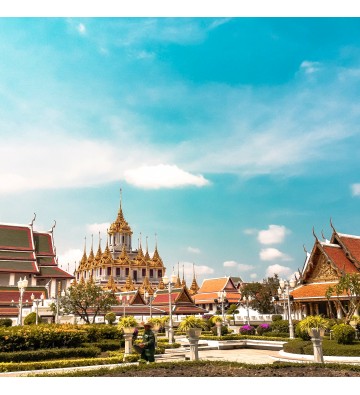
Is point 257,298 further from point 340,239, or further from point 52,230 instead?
point 52,230

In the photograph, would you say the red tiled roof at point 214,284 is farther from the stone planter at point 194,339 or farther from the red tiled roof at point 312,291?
the stone planter at point 194,339

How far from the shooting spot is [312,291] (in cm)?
2800

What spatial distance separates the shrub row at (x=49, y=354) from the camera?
13.6 meters

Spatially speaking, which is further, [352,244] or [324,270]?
[352,244]

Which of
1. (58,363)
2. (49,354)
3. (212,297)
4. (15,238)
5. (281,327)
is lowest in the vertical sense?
(281,327)

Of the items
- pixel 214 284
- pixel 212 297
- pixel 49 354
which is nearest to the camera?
pixel 49 354

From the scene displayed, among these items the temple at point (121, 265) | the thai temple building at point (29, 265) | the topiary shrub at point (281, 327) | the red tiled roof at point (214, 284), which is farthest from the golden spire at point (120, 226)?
the topiary shrub at point (281, 327)

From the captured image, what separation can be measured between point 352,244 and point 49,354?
77.4 feet

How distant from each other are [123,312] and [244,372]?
29714 mm

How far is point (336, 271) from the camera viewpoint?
90.6 ft

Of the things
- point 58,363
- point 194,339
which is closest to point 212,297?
point 58,363

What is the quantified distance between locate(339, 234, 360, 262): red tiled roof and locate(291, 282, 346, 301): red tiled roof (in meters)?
3.01

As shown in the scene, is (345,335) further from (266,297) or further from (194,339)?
(266,297)

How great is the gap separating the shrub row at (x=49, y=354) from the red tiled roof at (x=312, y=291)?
1659cm
